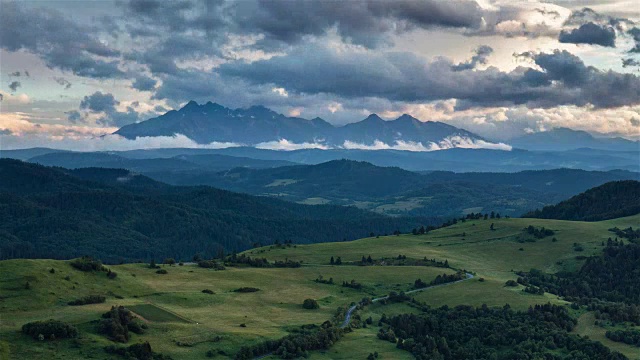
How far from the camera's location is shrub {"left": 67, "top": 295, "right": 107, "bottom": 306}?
177m

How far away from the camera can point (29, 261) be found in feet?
639

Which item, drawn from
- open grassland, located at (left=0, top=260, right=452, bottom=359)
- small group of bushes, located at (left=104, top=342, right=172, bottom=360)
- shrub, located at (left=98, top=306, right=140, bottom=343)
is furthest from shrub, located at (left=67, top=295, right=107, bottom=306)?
small group of bushes, located at (left=104, top=342, right=172, bottom=360)

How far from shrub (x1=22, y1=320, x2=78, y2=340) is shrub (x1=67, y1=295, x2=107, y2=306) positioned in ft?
95.3

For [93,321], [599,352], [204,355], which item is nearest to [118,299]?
[93,321]

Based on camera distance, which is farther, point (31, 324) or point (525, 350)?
point (525, 350)

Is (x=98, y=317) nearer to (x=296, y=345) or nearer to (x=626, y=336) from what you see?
(x=296, y=345)

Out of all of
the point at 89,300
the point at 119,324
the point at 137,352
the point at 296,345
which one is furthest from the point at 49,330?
the point at 296,345

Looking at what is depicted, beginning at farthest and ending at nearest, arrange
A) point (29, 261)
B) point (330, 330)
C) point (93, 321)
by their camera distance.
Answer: point (29, 261), point (330, 330), point (93, 321)

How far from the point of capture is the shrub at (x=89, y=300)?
17675 centimetres

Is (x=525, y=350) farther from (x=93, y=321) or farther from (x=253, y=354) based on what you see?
(x=93, y=321)

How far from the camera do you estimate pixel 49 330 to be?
476ft

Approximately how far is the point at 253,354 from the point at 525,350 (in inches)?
2740

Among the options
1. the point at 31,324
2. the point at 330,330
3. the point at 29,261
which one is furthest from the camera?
the point at 29,261

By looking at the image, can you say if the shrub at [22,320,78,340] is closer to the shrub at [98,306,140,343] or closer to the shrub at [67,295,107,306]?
the shrub at [98,306,140,343]
